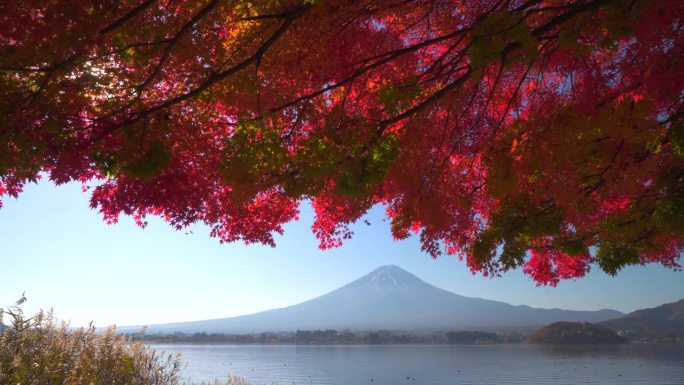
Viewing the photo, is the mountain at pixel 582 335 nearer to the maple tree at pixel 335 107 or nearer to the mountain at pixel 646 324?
the mountain at pixel 646 324

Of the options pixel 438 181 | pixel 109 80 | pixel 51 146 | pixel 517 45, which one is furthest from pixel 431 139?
pixel 51 146

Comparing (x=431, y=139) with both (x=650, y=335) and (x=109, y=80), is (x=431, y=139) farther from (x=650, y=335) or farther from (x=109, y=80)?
(x=650, y=335)

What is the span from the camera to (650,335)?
151125 mm

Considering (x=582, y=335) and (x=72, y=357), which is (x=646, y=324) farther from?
(x=72, y=357)

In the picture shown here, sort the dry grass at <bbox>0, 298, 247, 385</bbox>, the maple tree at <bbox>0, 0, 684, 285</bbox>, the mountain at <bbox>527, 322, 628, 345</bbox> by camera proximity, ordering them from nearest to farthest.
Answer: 1. the maple tree at <bbox>0, 0, 684, 285</bbox>
2. the dry grass at <bbox>0, 298, 247, 385</bbox>
3. the mountain at <bbox>527, 322, 628, 345</bbox>

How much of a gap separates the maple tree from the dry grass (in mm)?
1837

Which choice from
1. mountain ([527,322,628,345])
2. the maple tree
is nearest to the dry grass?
the maple tree

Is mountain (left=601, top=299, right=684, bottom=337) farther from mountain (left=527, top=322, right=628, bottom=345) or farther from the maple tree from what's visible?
the maple tree

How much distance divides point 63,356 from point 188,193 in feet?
8.77

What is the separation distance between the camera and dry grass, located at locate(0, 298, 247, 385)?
5.28m

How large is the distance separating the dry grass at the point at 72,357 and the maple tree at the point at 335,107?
6.03 feet

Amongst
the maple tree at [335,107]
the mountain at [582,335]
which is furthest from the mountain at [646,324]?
the maple tree at [335,107]

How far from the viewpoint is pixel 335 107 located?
5.14 metres

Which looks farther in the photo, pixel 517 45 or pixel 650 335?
pixel 650 335
